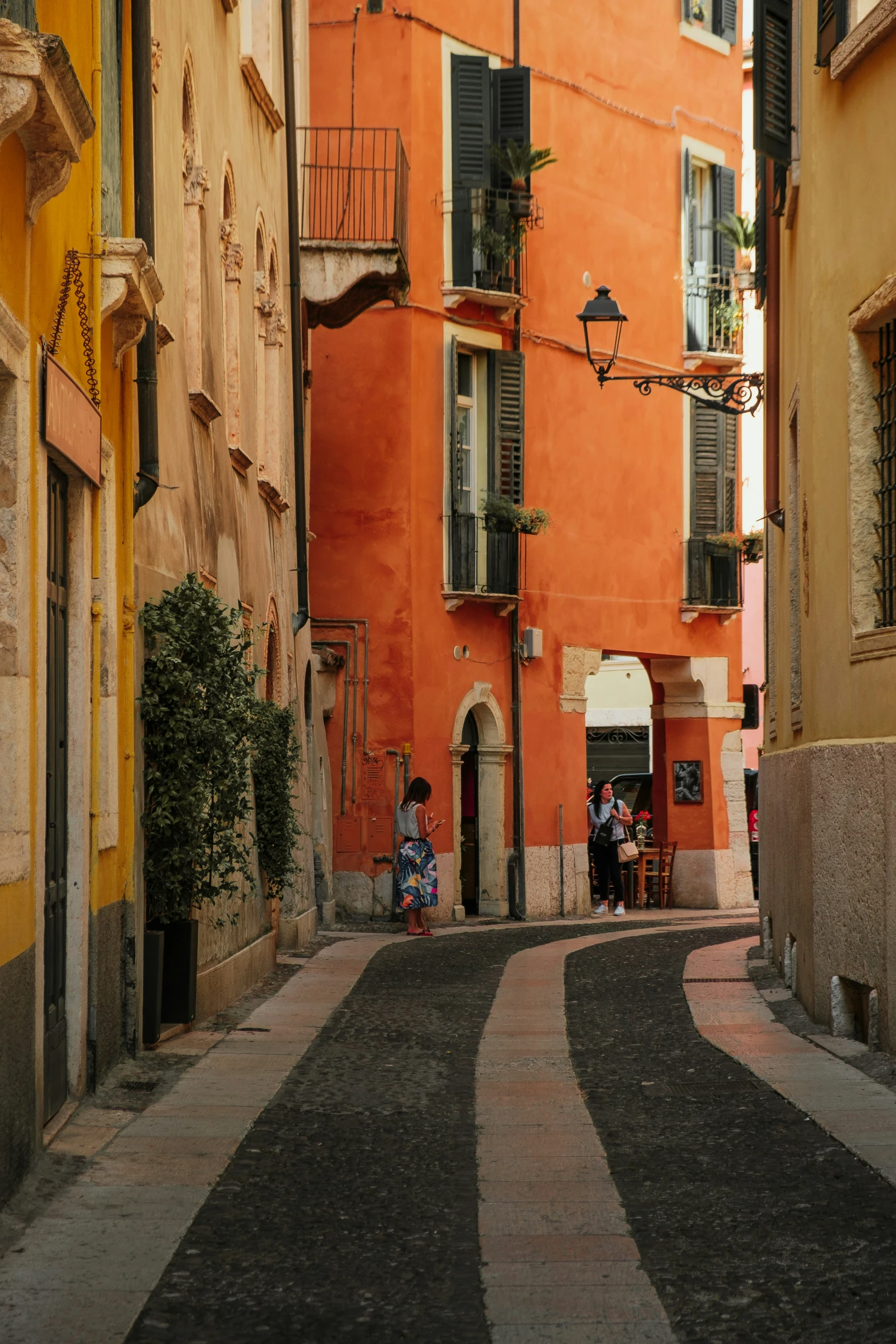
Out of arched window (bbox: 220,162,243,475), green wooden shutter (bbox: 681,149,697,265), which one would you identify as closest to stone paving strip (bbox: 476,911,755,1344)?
arched window (bbox: 220,162,243,475)

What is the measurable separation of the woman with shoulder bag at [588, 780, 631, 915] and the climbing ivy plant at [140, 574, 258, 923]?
14.3 m

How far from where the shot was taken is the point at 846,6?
10414 millimetres

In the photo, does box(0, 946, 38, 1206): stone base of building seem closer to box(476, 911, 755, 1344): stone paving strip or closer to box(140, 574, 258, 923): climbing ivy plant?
box(476, 911, 755, 1344): stone paving strip

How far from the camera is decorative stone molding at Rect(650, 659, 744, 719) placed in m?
27.5

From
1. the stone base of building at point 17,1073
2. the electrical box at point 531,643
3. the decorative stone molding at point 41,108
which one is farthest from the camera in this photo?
the electrical box at point 531,643

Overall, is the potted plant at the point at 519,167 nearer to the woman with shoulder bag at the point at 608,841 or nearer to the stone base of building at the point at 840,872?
the woman with shoulder bag at the point at 608,841

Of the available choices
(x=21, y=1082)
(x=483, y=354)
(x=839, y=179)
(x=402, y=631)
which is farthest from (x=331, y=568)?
(x=21, y=1082)

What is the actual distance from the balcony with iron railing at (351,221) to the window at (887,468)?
34.7 ft

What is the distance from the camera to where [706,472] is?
27328mm

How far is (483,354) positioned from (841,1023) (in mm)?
15151

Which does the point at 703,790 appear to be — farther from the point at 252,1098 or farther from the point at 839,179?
the point at 252,1098

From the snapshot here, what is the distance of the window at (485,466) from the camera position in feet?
76.1

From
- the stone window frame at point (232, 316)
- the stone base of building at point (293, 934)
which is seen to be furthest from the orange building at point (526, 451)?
the stone window frame at point (232, 316)

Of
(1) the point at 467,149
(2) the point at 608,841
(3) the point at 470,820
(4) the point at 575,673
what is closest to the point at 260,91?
(1) the point at 467,149
